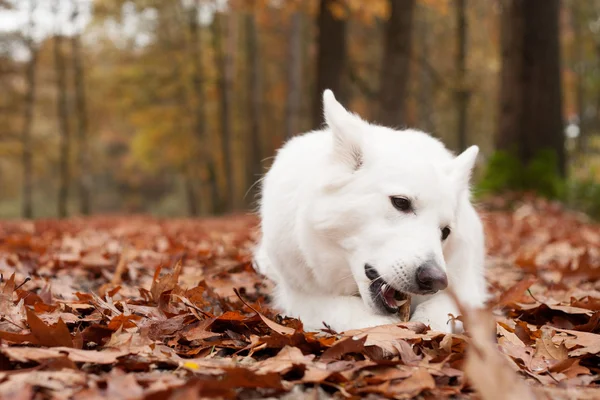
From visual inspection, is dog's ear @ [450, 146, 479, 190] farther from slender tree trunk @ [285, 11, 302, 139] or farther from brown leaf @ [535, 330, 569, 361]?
slender tree trunk @ [285, 11, 302, 139]

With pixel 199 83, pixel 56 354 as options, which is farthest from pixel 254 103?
pixel 56 354

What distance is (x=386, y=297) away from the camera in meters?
2.86

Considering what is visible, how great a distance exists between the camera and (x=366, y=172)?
2.92 m

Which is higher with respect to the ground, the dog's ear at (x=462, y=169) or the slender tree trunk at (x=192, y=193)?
the dog's ear at (x=462, y=169)

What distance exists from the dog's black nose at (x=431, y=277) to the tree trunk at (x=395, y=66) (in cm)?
785

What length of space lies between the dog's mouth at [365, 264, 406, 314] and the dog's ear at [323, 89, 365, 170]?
20.8 inches

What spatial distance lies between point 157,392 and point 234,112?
27.2m

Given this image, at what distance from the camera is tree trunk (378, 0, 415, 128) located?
1020 centimetres

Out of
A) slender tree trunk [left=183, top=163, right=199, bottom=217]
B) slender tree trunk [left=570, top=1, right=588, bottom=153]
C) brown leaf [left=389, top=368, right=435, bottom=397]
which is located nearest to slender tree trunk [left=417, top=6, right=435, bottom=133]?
slender tree trunk [left=570, top=1, right=588, bottom=153]

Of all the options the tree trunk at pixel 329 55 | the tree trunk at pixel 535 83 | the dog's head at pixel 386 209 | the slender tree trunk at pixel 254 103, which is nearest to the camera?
the dog's head at pixel 386 209

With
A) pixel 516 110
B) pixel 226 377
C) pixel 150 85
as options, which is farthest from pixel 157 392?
pixel 150 85

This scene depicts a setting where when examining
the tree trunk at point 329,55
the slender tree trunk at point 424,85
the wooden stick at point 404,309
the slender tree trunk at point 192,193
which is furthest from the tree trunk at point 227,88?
the wooden stick at point 404,309

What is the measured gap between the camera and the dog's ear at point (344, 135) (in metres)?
2.99

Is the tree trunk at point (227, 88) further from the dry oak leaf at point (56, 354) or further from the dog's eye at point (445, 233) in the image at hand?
the dry oak leaf at point (56, 354)
